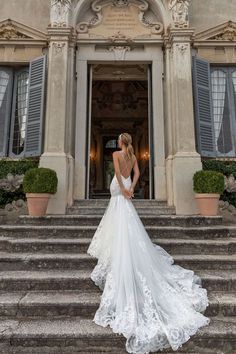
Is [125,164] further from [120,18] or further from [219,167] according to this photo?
[120,18]

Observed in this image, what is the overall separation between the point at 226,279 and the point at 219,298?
0.33 metres

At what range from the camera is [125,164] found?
369 centimetres

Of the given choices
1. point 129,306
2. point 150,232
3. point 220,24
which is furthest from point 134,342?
point 220,24

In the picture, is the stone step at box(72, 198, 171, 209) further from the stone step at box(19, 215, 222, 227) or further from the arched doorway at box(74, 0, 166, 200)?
the stone step at box(19, 215, 222, 227)

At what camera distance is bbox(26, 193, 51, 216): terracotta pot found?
202 inches

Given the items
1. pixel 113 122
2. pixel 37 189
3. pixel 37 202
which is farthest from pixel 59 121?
pixel 113 122

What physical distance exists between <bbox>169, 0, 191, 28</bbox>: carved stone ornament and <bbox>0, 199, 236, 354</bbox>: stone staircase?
4.06 meters

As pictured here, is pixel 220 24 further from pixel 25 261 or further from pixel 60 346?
pixel 60 346

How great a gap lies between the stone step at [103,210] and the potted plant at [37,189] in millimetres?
697

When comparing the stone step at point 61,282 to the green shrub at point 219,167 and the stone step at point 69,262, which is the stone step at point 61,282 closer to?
the stone step at point 69,262

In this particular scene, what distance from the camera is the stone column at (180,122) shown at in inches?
230

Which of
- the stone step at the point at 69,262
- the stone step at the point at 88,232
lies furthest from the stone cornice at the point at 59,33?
the stone step at the point at 69,262

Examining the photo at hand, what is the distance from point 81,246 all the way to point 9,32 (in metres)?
5.52

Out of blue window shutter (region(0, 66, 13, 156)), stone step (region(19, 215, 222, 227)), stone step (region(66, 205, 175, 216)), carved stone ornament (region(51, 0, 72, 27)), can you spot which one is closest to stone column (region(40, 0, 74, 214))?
carved stone ornament (region(51, 0, 72, 27))
